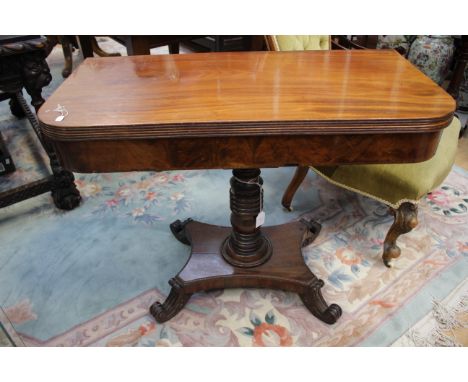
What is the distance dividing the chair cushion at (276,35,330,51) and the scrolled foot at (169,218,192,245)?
2.78 ft

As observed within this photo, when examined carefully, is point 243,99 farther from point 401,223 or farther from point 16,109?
point 16,109

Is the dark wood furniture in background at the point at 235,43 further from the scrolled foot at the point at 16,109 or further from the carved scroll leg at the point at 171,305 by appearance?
the carved scroll leg at the point at 171,305

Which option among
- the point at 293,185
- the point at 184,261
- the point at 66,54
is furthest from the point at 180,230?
the point at 66,54

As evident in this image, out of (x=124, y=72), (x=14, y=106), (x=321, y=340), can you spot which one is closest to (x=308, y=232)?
(x=321, y=340)

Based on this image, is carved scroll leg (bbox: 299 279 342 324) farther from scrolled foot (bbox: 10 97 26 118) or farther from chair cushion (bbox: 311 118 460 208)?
scrolled foot (bbox: 10 97 26 118)

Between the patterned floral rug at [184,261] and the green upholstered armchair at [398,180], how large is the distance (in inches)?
7.4

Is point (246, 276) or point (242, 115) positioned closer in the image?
point (242, 115)

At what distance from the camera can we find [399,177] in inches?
49.4

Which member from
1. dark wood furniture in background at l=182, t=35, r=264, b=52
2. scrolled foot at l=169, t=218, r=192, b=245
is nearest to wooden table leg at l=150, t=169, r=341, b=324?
scrolled foot at l=169, t=218, r=192, b=245

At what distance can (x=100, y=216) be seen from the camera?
1754mm

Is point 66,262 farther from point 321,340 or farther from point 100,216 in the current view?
point 321,340

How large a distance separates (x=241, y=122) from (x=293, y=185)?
0.96m

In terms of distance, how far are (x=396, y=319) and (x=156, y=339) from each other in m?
0.84

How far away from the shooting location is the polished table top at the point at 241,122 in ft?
2.61
